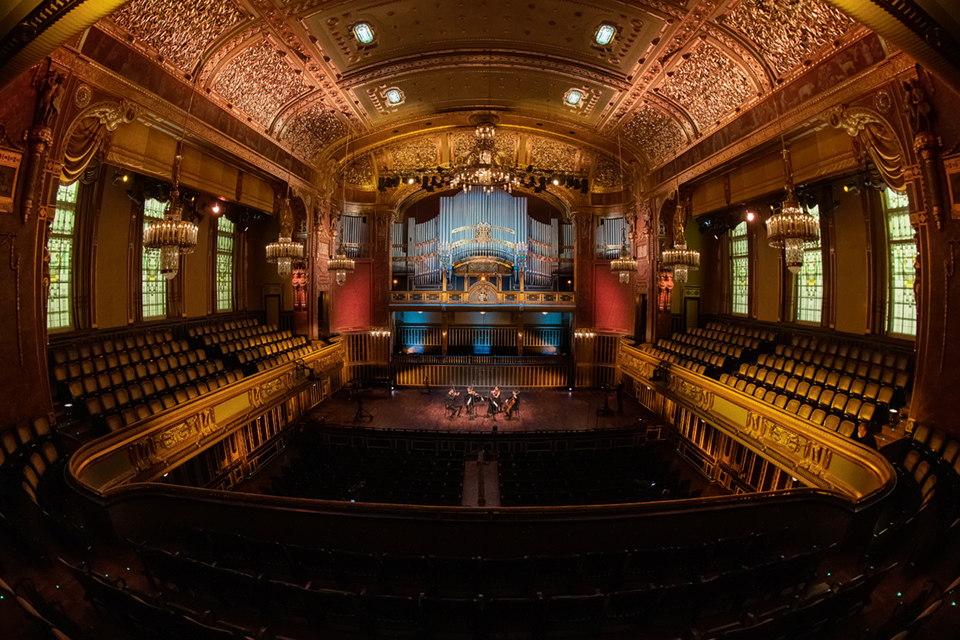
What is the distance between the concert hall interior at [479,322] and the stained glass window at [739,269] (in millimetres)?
99

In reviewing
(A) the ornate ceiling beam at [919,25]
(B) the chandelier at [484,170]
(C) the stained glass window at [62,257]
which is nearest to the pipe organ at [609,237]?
(B) the chandelier at [484,170]

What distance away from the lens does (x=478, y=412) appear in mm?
11859

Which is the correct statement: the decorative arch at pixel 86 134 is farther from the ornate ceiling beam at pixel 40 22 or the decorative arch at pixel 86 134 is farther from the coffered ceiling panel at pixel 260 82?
the ornate ceiling beam at pixel 40 22

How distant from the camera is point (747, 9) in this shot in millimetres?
6328

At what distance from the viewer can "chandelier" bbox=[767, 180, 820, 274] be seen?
16.1 feet

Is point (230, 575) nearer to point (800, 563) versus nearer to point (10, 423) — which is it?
point (10, 423)

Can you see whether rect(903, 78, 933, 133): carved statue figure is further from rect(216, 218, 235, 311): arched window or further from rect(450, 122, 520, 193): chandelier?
rect(216, 218, 235, 311): arched window

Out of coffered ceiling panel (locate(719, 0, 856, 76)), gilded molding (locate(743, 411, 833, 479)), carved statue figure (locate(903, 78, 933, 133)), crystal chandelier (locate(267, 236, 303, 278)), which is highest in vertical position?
coffered ceiling panel (locate(719, 0, 856, 76))

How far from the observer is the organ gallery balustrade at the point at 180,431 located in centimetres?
531

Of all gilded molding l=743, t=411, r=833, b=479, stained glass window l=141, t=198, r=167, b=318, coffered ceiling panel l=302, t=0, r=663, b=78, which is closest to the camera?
gilded molding l=743, t=411, r=833, b=479

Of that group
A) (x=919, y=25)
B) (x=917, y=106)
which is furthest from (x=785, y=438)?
(x=919, y=25)

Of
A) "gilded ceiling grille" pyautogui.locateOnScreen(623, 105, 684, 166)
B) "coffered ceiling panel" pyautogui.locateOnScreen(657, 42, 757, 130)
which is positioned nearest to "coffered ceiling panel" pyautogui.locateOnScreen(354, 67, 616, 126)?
"gilded ceiling grille" pyautogui.locateOnScreen(623, 105, 684, 166)

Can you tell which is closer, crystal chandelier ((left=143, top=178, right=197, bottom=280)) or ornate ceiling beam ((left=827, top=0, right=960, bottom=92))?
ornate ceiling beam ((left=827, top=0, right=960, bottom=92))

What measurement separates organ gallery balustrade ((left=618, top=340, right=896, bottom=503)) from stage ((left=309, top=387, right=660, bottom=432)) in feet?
5.81
